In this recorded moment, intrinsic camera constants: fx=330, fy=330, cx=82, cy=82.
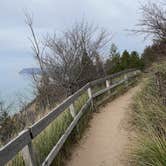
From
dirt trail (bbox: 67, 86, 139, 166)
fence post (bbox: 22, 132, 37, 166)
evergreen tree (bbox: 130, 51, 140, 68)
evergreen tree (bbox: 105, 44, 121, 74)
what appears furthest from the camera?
evergreen tree (bbox: 130, 51, 140, 68)

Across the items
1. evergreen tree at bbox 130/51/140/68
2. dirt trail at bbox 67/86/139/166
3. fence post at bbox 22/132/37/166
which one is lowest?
dirt trail at bbox 67/86/139/166

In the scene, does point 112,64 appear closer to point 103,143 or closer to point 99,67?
point 99,67

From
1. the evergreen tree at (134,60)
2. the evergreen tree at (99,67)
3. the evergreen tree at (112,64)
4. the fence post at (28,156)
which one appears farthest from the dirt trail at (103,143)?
the evergreen tree at (134,60)

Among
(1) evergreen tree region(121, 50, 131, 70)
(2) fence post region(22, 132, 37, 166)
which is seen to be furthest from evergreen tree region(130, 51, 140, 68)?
(2) fence post region(22, 132, 37, 166)

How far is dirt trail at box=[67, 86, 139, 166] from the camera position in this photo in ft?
21.6

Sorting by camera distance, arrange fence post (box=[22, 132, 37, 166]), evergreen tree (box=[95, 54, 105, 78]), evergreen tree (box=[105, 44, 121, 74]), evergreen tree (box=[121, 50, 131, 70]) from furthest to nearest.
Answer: evergreen tree (box=[121, 50, 131, 70]), evergreen tree (box=[105, 44, 121, 74]), evergreen tree (box=[95, 54, 105, 78]), fence post (box=[22, 132, 37, 166])

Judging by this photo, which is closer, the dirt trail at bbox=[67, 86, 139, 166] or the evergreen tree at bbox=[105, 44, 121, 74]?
the dirt trail at bbox=[67, 86, 139, 166]

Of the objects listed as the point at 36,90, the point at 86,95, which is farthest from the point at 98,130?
the point at 36,90

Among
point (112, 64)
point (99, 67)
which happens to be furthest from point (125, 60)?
point (99, 67)

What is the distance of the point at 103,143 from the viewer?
777 centimetres

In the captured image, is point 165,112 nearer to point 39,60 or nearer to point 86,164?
point 86,164

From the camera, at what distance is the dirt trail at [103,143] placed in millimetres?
6598

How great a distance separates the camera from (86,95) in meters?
12.4

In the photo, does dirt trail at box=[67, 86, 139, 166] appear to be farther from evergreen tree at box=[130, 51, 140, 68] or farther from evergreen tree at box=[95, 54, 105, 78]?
→ evergreen tree at box=[130, 51, 140, 68]
